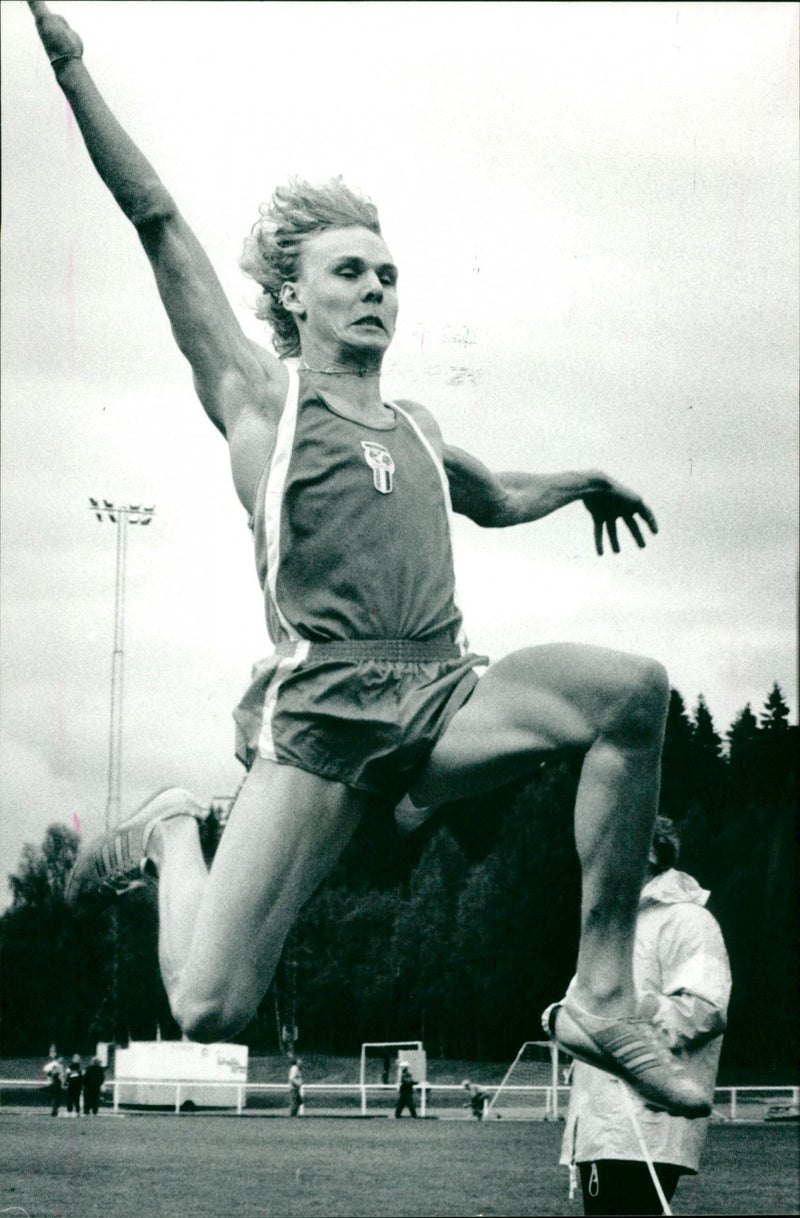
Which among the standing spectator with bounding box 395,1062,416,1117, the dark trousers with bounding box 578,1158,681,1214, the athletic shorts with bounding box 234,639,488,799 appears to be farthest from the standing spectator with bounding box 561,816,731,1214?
the standing spectator with bounding box 395,1062,416,1117

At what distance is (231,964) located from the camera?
327 cm

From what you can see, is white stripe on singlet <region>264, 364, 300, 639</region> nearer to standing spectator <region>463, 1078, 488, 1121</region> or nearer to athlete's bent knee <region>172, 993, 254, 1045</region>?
athlete's bent knee <region>172, 993, 254, 1045</region>

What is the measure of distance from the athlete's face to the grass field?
264 cm

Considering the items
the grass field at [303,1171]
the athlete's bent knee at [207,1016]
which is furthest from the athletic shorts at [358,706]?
the grass field at [303,1171]

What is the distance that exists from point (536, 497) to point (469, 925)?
3.90 meters

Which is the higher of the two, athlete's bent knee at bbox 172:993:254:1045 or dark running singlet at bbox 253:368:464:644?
dark running singlet at bbox 253:368:464:644

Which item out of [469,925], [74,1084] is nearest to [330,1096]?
[469,925]

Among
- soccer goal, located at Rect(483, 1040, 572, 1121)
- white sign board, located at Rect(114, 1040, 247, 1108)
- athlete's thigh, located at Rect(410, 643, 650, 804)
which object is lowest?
soccer goal, located at Rect(483, 1040, 572, 1121)

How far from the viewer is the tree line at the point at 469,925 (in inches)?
199

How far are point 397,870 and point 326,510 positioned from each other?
3554 millimetres

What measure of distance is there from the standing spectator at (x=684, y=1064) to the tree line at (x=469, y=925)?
817 mm

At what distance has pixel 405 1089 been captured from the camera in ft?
51.9

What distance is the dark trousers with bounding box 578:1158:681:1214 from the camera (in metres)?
4.21

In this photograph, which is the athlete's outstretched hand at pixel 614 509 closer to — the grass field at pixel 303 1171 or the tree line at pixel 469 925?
the tree line at pixel 469 925
